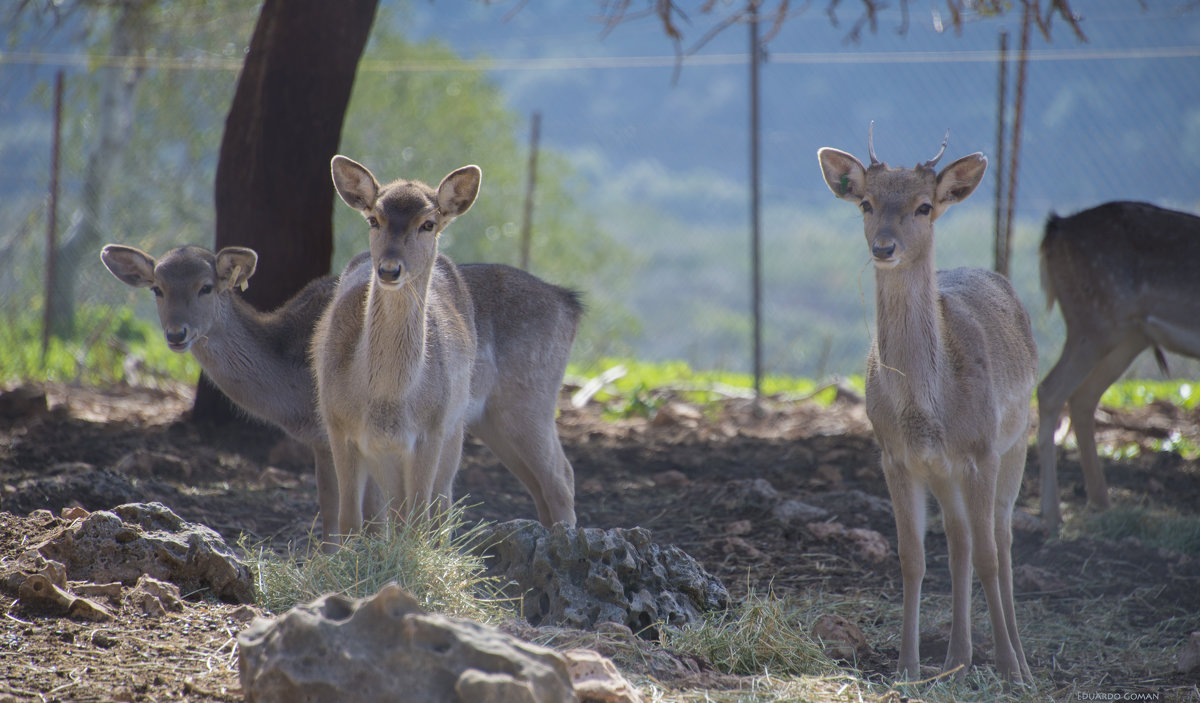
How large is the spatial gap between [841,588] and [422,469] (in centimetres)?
222

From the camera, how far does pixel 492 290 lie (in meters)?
6.54

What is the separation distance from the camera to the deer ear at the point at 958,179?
4777 millimetres

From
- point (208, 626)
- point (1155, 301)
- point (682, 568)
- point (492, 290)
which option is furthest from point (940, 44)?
point (208, 626)

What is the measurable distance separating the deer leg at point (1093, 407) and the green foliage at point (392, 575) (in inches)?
181

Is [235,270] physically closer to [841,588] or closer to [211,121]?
[841,588]

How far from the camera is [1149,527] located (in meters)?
6.72

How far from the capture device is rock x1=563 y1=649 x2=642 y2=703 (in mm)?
3143

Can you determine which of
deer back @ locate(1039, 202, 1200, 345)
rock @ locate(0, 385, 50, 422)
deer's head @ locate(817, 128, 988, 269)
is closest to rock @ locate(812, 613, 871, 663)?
deer's head @ locate(817, 128, 988, 269)

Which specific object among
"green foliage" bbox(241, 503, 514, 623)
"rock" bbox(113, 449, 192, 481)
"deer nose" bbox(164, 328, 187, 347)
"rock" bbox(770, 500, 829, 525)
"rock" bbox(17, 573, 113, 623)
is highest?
"deer nose" bbox(164, 328, 187, 347)

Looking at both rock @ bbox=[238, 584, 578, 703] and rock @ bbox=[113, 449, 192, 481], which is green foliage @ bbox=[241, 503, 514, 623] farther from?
rock @ bbox=[113, 449, 192, 481]

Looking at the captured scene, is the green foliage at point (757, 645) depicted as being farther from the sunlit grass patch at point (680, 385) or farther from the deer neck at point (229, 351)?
the sunlit grass patch at point (680, 385)

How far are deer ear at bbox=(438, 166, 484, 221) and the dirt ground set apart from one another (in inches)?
69.9

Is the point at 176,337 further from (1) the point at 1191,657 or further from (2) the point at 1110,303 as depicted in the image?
(2) the point at 1110,303

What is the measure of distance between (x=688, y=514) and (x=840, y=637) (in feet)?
6.87
